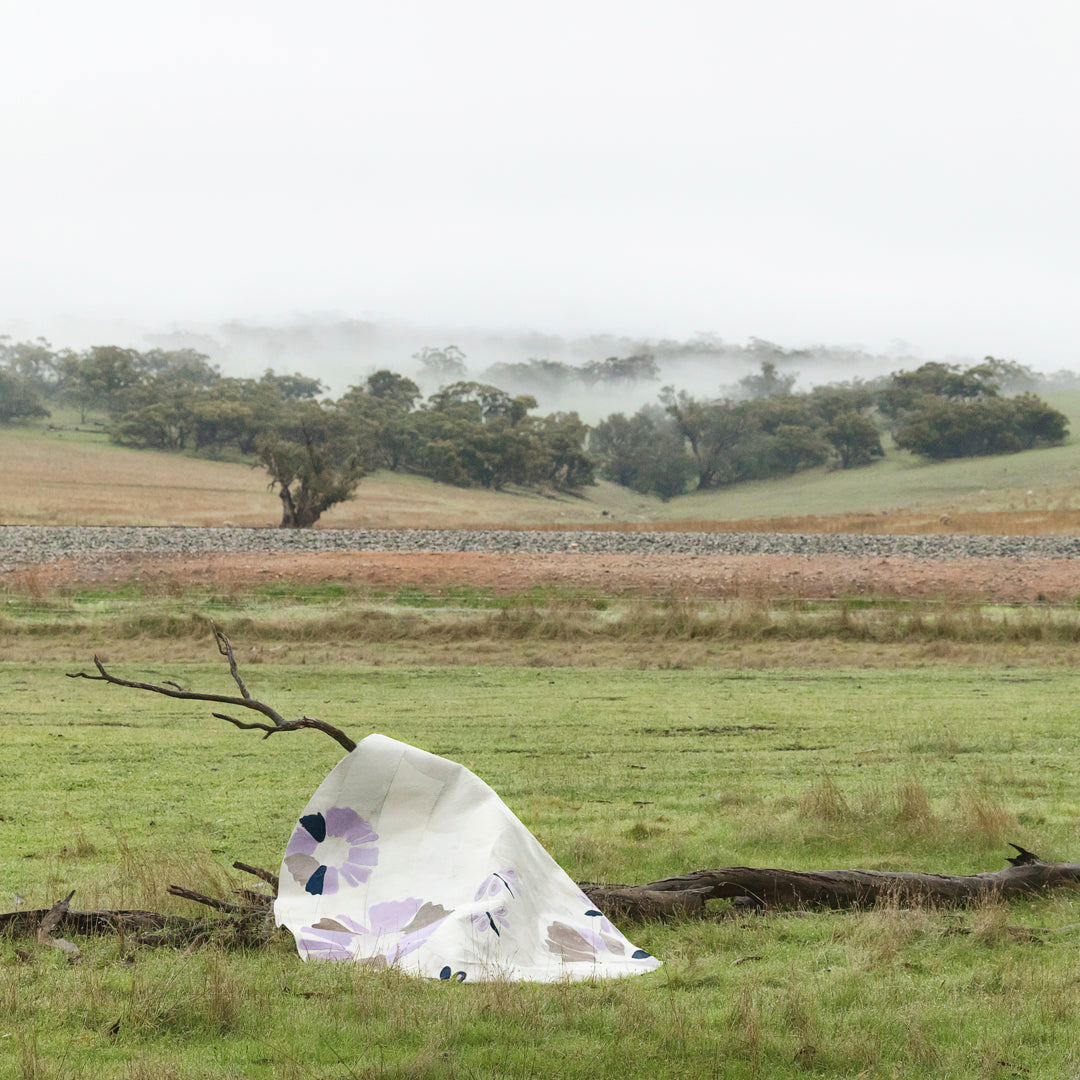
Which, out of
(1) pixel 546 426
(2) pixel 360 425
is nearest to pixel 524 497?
(1) pixel 546 426

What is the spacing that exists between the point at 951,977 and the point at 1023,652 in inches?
638

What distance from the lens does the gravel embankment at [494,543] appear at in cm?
3244

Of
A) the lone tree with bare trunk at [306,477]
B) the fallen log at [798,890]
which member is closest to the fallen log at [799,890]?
the fallen log at [798,890]

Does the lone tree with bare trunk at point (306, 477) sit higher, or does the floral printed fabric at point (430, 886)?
the lone tree with bare trunk at point (306, 477)

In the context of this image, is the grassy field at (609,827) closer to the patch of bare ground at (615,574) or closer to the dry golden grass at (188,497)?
the patch of bare ground at (615,574)

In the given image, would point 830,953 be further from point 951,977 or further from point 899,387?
point 899,387

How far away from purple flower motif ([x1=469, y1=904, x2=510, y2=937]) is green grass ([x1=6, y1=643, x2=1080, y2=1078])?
409 millimetres

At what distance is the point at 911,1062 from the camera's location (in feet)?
13.6

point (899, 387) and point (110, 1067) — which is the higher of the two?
point (899, 387)

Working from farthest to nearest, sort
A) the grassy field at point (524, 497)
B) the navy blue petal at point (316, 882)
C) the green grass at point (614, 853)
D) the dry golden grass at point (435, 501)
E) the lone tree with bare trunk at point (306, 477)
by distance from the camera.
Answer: the grassy field at point (524, 497) < the dry golden grass at point (435, 501) < the lone tree with bare trunk at point (306, 477) < the navy blue petal at point (316, 882) < the green grass at point (614, 853)

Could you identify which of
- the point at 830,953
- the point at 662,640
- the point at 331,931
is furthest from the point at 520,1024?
the point at 662,640

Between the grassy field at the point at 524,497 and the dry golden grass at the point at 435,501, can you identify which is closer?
the dry golden grass at the point at 435,501

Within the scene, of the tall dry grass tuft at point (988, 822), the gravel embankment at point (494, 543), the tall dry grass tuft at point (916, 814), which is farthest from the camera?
the gravel embankment at point (494, 543)

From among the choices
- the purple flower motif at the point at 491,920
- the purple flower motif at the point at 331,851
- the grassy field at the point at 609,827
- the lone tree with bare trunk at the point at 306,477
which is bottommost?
the grassy field at the point at 609,827
